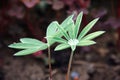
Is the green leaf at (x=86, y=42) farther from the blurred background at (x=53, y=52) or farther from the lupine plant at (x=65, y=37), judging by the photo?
the blurred background at (x=53, y=52)

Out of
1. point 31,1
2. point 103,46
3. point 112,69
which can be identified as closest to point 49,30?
point 31,1

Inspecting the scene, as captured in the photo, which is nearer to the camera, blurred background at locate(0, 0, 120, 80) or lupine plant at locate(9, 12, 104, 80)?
lupine plant at locate(9, 12, 104, 80)

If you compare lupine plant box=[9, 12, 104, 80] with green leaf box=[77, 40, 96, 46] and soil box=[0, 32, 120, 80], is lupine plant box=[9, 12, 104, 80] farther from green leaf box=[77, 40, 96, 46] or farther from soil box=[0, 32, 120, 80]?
soil box=[0, 32, 120, 80]

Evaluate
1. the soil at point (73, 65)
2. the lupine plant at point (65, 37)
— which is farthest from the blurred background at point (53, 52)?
A: the lupine plant at point (65, 37)

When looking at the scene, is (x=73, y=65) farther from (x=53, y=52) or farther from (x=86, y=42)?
(x=86, y=42)

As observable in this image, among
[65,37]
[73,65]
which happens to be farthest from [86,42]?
[73,65]

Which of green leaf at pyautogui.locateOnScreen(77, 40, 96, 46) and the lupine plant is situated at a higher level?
the lupine plant

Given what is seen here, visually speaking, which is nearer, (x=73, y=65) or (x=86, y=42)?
(x=86, y=42)

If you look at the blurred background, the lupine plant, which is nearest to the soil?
the blurred background
